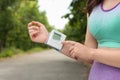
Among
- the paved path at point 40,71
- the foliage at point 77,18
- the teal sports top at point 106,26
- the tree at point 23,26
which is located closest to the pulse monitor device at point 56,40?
the teal sports top at point 106,26

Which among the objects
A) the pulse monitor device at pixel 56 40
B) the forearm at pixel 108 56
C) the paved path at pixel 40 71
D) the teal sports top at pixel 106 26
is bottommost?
the paved path at pixel 40 71

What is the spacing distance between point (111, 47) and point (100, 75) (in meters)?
0.16

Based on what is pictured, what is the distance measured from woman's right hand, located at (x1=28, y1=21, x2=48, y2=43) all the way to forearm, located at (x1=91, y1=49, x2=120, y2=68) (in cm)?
36

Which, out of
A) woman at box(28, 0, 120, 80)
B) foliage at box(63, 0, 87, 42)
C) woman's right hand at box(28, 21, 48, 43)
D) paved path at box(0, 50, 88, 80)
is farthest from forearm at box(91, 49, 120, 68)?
foliage at box(63, 0, 87, 42)

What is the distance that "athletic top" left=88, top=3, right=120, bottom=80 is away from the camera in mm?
2039

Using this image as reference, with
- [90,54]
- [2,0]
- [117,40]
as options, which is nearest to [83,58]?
[90,54]

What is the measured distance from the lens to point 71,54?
2.07 meters

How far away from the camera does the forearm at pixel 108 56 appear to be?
2006 mm

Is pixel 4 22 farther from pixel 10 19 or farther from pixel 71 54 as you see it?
pixel 71 54

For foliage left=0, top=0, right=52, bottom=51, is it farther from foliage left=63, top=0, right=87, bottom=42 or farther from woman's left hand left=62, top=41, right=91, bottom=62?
woman's left hand left=62, top=41, right=91, bottom=62

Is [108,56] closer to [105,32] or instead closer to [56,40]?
[105,32]

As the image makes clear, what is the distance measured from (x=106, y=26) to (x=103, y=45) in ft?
0.37

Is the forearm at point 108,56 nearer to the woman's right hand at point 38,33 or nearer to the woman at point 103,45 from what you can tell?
the woman at point 103,45

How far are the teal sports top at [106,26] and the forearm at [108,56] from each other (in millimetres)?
53
